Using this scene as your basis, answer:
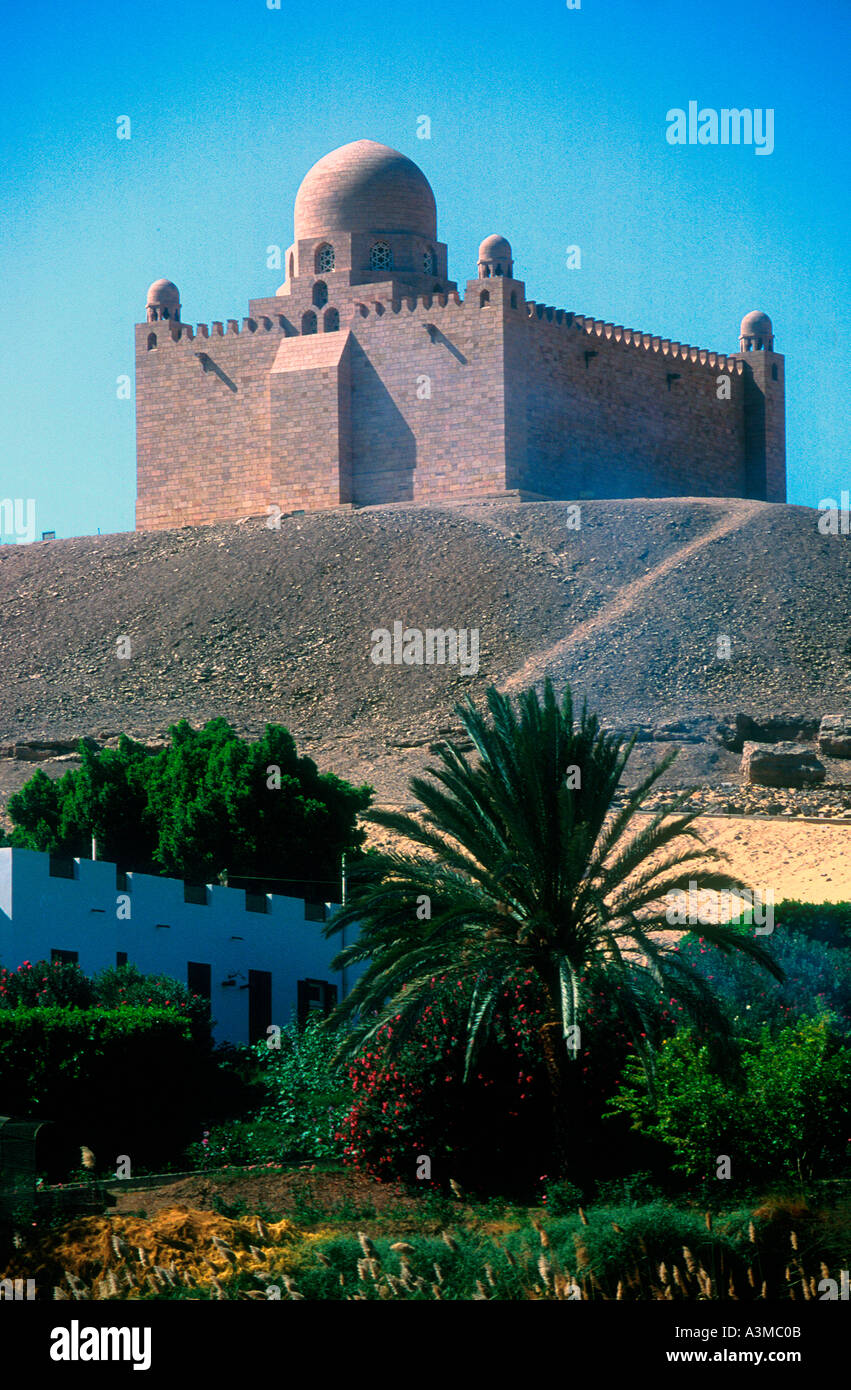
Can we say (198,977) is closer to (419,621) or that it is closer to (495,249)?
(419,621)

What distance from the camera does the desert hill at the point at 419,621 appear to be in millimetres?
34094

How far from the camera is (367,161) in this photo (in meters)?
45.8

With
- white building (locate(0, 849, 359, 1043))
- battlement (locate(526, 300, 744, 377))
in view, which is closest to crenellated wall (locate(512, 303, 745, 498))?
battlement (locate(526, 300, 744, 377))

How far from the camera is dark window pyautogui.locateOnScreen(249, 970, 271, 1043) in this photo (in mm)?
19406

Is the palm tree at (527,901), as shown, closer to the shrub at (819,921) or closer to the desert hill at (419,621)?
the shrub at (819,921)

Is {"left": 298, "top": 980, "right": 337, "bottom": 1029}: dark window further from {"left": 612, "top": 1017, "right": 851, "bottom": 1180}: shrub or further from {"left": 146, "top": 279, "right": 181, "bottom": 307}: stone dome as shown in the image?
{"left": 146, "top": 279, "right": 181, "bottom": 307}: stone dome

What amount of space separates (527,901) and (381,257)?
33930mm

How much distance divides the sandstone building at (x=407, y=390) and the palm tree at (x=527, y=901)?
28.7 meters

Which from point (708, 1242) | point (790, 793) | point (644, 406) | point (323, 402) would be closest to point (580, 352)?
point (644, 406)

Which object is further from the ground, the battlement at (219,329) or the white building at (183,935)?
the battlement at (219,329)

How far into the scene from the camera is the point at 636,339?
46.5m

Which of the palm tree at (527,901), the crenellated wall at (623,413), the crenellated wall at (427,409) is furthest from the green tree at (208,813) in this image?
the crenellated wall at (623,413)
